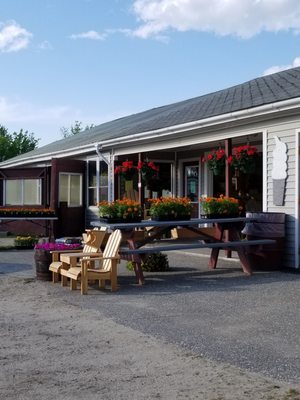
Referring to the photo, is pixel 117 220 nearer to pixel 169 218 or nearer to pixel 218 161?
pixel 169 218

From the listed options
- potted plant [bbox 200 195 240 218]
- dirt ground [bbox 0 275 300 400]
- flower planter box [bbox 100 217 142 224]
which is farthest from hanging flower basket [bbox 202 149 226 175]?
dirt ground [bbox 0 275 300 400]

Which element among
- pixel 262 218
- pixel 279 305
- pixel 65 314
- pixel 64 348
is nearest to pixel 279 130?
pixel 262 218

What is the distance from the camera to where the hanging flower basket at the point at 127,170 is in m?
15.6

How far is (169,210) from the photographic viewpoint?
9.28 m

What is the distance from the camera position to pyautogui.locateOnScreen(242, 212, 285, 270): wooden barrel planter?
9.88 metres

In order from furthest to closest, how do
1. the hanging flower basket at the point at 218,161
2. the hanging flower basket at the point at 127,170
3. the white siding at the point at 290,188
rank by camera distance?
the hanging flower basket at the point at 127,170
the hanging flower basket at the point at 218,161
the white siding at the point at 290,188

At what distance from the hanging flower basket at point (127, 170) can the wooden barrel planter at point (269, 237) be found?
6210mm

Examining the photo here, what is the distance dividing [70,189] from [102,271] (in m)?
10.1

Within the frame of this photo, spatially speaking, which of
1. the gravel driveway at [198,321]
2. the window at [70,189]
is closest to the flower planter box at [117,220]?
the gravel driveway at [198,321]

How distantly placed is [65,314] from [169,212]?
324cm

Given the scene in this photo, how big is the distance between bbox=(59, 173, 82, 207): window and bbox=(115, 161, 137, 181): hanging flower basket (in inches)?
102

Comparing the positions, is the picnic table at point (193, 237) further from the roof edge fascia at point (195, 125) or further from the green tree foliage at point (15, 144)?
the green tree foliage at point (15, 144)

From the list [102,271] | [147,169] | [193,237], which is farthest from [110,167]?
[102,271]

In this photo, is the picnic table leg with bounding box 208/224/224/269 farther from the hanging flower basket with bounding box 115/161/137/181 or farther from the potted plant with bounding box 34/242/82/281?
the hanging flower basket with bounding box 115/161/137/181
